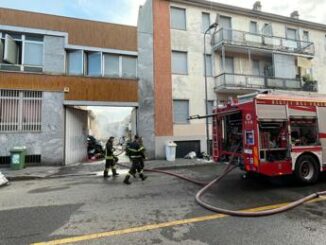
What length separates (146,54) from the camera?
15.8m

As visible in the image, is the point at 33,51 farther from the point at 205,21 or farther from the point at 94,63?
the point at 205,21

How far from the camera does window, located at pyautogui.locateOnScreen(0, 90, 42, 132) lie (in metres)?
12.7

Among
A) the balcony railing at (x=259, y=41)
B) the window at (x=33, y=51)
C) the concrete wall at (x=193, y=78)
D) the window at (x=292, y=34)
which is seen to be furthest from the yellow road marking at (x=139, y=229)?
the window at (x=292, y=34)

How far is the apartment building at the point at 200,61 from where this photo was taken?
618 inches

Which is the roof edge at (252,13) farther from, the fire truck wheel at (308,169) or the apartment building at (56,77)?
the fire truck wheel at (308,169)

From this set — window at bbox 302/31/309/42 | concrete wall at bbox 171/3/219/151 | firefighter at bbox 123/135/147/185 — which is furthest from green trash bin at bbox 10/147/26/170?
window at bbox 302/31/309/42


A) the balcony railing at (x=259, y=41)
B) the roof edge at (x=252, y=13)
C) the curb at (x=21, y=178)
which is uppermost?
the roof edge at (x=252, y=13)

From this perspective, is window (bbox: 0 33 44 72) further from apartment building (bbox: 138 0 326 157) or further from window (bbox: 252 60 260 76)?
window (bbox: 252 60 260 76)

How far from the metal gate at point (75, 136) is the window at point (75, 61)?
90.8 inches

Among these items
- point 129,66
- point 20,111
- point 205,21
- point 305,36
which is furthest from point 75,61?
point 305,36

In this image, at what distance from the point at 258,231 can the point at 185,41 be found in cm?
1485

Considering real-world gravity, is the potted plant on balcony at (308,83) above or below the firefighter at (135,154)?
above

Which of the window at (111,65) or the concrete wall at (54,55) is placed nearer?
the concrete wall at (54,55)

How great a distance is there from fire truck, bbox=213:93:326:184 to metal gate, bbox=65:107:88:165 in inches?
367
